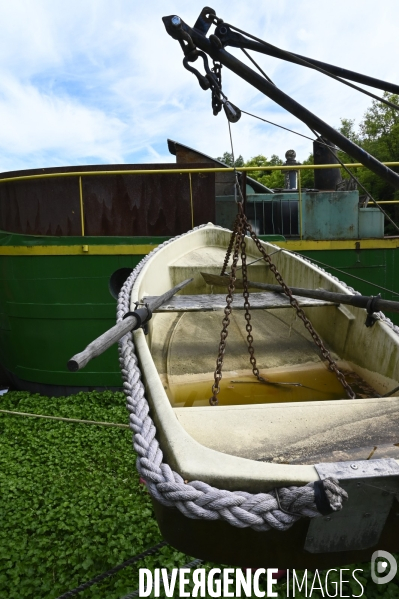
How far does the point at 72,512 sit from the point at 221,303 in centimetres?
201

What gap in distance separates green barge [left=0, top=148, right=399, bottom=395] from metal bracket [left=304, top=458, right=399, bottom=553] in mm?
4391

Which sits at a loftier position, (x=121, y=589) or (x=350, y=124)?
(x=350, y=124)

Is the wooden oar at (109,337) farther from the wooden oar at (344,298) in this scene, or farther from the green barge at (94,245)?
the green barge at (94,245)

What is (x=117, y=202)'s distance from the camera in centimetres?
557

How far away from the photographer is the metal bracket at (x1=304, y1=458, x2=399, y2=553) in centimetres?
110

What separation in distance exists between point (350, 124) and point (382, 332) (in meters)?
26.4

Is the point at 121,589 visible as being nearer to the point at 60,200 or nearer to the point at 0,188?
the point at 60,200

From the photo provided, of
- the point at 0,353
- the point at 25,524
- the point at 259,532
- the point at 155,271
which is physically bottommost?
the point at 25,524

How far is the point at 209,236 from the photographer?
4.86 metres

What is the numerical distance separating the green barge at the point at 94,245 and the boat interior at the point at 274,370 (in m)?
1.27

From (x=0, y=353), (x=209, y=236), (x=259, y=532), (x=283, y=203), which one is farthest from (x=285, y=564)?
(x=0, y=353)

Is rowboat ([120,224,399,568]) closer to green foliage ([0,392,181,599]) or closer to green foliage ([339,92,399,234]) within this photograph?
green foliage ([0,392,181,599])

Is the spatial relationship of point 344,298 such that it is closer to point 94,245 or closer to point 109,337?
point 109,337

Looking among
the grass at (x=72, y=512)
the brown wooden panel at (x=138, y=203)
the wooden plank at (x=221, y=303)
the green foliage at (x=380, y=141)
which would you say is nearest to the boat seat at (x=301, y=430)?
the wooden plank at (x=221, y=303)
